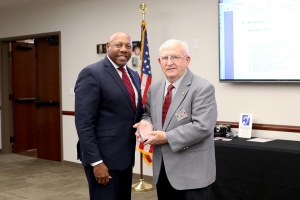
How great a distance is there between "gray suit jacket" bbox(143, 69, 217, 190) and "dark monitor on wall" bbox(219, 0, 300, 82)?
1.92 m

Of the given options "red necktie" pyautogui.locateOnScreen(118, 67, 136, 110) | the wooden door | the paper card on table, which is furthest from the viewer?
the wooden door

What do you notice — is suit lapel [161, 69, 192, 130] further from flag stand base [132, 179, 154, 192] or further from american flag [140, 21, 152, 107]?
flag stand base [132, 179, 154, 192]

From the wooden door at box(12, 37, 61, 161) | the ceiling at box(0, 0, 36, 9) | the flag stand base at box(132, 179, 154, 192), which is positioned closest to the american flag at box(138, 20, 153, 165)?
the flag stand base at box(132, 179, 154, 192)

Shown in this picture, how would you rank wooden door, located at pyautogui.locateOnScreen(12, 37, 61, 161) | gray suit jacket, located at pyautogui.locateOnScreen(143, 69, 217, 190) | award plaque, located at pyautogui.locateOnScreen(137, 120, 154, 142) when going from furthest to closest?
wooden door, located at pyautogui.locateOnScreen(12, 37, 61, 161), award plaque, located at pyautogui.locateOnScreen(137, 120, 154, 142), gray suit jacket, located at pyautogui.locateOnScreen(143, 69, 217, 190)

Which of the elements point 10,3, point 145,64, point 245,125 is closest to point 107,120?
point 245,125

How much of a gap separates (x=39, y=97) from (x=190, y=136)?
16.6 ft

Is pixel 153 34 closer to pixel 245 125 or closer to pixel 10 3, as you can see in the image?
pixel 245 125

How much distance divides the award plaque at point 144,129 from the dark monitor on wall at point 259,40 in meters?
2.07

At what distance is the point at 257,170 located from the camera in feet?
11.6

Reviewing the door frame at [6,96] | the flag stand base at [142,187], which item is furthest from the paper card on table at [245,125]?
the door frame at [6,96]

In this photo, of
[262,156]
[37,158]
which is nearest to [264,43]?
[262,156]

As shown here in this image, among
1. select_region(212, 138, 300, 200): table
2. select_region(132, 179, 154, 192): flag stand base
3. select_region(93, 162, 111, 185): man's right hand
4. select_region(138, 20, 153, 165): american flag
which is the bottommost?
select_region(132, 179, 154, 192): flag stand base

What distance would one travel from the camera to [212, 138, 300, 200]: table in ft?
11.0

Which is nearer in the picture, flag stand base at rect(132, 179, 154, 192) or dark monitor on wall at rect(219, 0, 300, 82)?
dark monitor on wall at rect(219, 0, 300, 82)
